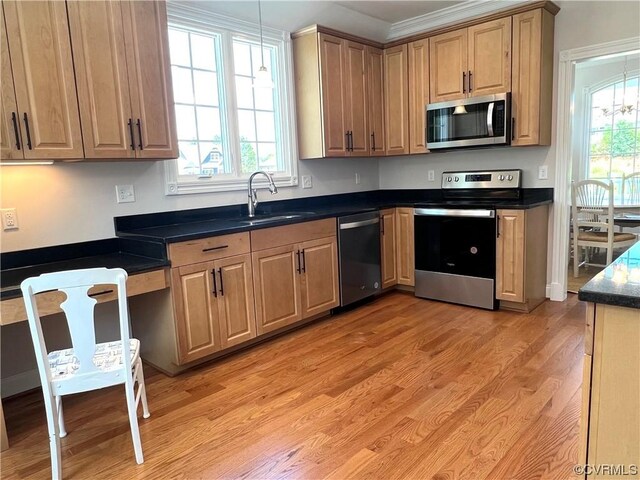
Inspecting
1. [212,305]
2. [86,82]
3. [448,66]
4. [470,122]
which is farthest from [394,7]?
[212,305]

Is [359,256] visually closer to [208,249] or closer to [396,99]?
[208,249]

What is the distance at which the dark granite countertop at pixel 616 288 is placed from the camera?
1.13 meters

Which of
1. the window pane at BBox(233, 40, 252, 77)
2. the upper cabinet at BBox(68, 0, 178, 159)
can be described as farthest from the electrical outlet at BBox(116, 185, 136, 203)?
the window pane at BBox(233, 40, 252, 77)

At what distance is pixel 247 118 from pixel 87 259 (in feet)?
5.56

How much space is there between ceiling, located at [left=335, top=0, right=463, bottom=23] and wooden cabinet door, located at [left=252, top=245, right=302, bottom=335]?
2.26m

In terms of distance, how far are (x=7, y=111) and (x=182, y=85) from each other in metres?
1.33

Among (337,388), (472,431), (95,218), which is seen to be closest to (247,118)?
(95,218)

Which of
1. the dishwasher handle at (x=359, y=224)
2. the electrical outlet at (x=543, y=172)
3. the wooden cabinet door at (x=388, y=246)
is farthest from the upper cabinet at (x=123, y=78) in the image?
the electrical outlet at (x=543, y=172)

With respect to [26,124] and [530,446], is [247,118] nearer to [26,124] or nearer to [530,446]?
[26,124]

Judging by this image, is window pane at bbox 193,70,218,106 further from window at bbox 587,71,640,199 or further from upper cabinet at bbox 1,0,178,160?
window at bbox 587,71,640,199

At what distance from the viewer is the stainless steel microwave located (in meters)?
3.65

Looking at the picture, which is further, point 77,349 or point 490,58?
point 490,58

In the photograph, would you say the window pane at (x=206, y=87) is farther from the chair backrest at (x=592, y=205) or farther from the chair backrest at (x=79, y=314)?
the chair backrest at (x=592, y=205)

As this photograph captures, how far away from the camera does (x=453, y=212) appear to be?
3.79m
